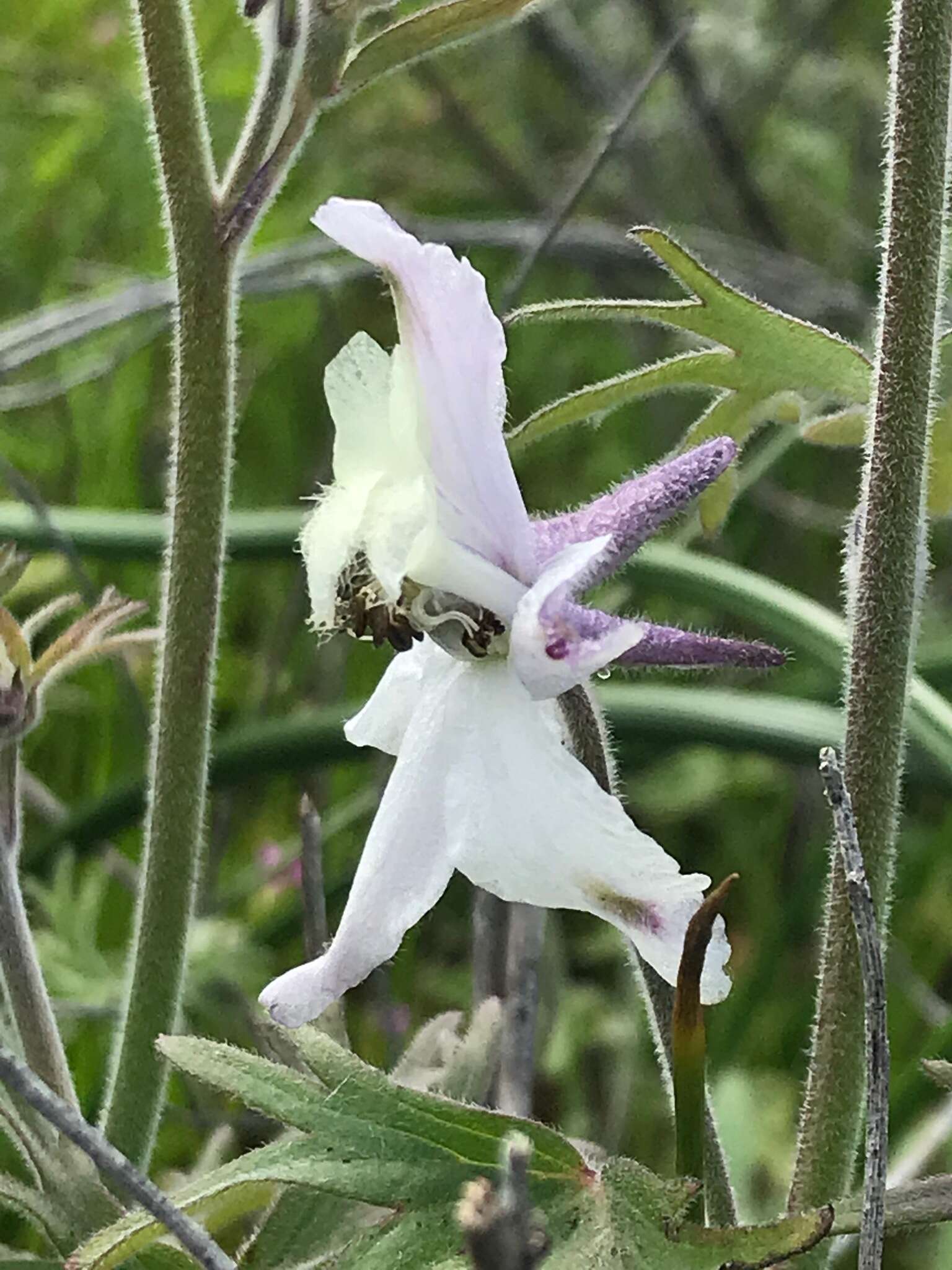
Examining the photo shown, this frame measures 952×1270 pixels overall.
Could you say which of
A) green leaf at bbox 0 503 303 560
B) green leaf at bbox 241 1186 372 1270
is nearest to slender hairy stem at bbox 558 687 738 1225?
green leaf at bbox 241 1186 372 1270

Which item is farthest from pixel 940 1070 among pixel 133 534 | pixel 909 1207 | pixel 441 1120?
pixel 133 534

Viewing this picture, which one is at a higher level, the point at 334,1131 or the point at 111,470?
the point at 111,470

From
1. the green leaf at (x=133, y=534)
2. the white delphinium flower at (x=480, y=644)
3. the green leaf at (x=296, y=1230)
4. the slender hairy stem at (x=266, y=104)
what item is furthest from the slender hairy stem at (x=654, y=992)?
the green leaf at (x=133, y=534)

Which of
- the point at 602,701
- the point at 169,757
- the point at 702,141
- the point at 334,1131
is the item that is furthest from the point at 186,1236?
the point at 702,141

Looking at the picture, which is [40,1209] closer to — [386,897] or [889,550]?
[386,897]

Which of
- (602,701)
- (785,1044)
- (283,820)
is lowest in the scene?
(785,1044)

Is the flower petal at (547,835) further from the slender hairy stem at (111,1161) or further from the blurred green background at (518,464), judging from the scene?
the blurred green background at (518,464)

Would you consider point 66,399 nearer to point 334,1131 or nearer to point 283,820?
point 283,820
